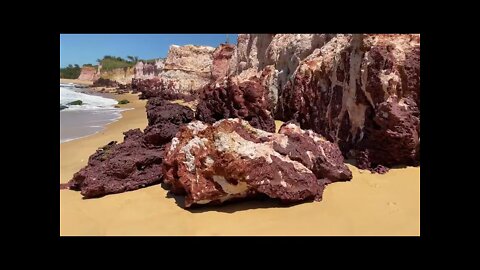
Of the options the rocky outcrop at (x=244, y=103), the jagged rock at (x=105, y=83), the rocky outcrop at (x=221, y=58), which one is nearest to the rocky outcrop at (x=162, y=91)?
the rocky outcrop at (x=221, y=58)

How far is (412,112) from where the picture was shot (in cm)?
395

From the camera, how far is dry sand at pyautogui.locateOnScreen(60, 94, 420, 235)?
280cm

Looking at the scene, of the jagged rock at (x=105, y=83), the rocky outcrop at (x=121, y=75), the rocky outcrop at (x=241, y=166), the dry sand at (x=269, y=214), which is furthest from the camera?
the rocky outcrop at (x=121, y=75)

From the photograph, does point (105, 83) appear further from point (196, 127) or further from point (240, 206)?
point (240, 206)

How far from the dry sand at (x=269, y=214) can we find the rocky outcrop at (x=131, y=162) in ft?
0.55

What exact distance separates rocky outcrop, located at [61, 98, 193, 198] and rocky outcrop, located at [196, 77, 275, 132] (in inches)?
19.6

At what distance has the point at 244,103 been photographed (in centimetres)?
504

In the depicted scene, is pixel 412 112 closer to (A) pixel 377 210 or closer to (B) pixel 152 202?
(A) pixel 377 210

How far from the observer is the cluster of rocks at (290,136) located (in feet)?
10.8

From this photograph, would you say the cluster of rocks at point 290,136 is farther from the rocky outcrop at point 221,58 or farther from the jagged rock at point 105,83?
the jagged rock at point 105,83

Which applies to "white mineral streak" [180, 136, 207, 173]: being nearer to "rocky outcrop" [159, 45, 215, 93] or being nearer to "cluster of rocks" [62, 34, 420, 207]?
"cluster of rocks" [62, 34, 420, 207]
